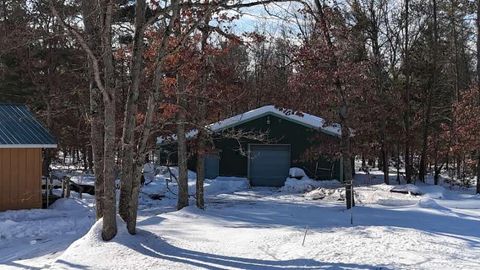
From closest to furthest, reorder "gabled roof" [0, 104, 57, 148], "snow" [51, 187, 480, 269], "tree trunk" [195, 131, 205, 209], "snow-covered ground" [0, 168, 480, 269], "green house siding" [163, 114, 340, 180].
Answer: "snow" [51, 187, 480, 269]
"snow-covered ground" [0, 168, 480, 269]
"tree trunk" [195, 131, 205, 209]
"gabled roof" [0, 104, 57, 148]
"green house siding" [163, 114, 340, 180]

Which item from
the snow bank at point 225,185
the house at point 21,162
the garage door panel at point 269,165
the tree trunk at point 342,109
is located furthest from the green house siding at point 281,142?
the tree trunk at point 342,109

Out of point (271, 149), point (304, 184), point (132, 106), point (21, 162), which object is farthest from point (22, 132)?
point (271, 149)

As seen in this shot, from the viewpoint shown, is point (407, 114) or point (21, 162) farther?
point (407, 114)

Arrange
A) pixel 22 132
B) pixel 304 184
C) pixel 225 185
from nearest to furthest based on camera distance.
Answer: pixel 22 132
pixel 304 184
pixel 225 185

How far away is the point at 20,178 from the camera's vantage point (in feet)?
62.2

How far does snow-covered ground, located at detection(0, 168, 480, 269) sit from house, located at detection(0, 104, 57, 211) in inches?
58.8

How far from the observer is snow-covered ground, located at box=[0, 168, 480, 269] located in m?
7.86

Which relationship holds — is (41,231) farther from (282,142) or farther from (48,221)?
(282,142)

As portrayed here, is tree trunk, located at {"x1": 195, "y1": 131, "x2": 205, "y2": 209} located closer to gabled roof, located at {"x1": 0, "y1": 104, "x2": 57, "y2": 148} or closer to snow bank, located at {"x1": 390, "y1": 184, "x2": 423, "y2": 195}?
gabled roof, located at {"x1": 0, "y1": 104, "x2": 57, "y2": 148}

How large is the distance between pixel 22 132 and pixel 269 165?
1486 centimetres

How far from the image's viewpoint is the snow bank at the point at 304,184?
27500mm

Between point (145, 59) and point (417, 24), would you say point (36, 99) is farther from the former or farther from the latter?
point (417, 24)

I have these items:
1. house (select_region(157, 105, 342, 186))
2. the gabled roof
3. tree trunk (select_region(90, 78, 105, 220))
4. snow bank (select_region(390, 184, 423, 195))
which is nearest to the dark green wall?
house (select_region(157, 105, 342, 186))

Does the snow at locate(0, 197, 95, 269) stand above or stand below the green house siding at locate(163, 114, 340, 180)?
below
